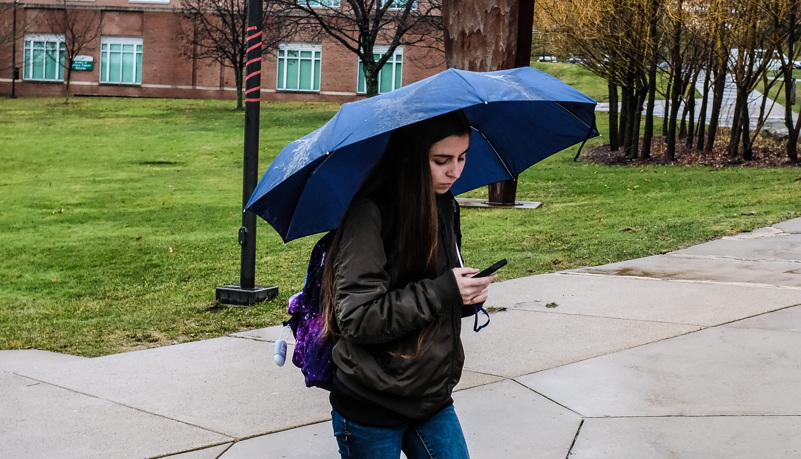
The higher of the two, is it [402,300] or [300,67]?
[300,67]

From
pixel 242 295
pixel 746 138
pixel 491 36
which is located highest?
pixel 491 36

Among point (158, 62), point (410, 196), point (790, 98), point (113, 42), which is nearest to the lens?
point (410, 196)

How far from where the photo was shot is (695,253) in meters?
9.46

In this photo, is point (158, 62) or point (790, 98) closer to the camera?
point (790, 98)

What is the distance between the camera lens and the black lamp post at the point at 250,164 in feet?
25.5

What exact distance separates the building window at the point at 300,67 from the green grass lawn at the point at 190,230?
25554 millimetres

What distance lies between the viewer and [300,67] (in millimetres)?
51781

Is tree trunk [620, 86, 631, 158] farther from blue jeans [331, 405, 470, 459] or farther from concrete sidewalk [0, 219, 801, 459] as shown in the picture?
blue jeans [331, 405, 470, 459]

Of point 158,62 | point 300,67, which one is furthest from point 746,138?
point 158,62

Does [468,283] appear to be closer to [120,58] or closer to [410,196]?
[410,196]

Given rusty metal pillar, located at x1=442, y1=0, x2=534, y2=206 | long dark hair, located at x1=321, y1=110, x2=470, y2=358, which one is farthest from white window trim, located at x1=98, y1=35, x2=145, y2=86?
long dark hair, located at x1=321, y1=110, x2=470, y2=358

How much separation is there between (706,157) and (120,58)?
38.6 m

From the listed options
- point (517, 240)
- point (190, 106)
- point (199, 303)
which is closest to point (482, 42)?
point (517, 240)

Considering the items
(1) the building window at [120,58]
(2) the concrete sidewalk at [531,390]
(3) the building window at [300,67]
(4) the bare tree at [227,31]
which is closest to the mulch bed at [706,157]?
(2) the concrete sidewalk at [531,390]
